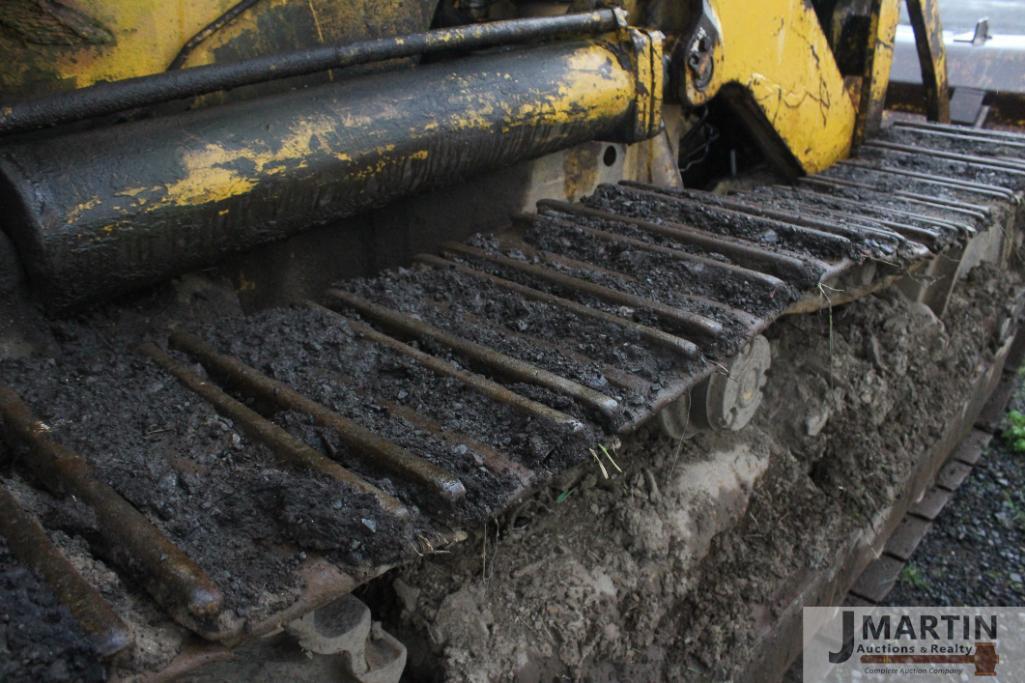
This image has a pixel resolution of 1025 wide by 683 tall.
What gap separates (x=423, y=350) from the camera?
1.87 meters

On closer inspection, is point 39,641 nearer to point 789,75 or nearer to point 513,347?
point 513,347

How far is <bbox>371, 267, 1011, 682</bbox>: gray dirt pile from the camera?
5.98 feet

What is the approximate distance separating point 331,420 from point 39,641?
59 cm

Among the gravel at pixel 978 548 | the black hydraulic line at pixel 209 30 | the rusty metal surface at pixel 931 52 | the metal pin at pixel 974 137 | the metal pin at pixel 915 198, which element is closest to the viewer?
the black hydraulic line at pixel 209 30

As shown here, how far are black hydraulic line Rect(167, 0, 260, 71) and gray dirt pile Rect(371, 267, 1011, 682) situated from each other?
110 cm

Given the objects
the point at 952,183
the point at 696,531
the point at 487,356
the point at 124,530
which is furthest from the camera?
the point at 952,183

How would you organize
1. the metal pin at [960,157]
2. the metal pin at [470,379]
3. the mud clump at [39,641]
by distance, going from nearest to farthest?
the mud clump at [39,641]
the metal pin at [470,379]
the metal pin at [960,157]

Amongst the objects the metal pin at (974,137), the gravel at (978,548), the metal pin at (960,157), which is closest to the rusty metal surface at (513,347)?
the metal pin at (960,157)

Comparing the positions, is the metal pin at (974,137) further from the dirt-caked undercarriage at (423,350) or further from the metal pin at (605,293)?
the metal pin at (605,293)

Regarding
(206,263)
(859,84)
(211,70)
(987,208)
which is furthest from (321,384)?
(859,84)

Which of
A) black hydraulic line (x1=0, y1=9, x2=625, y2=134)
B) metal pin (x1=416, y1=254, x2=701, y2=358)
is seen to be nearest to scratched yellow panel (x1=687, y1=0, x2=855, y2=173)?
black hydraulic line (x1=0, y1=9, x2=625, y2=134)

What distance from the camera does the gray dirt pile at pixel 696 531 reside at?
71.7 inches

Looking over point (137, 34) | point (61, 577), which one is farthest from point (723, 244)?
point (61, 577)

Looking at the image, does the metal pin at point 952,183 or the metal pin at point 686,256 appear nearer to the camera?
the metal pin at point 686,256
